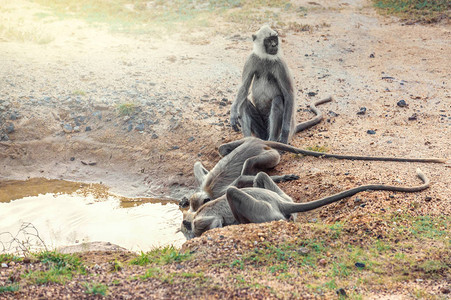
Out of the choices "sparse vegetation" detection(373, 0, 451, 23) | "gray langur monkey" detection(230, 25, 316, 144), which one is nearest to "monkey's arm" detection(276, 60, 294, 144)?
"gray langur monkey" detection(230, 25, 316, 144)

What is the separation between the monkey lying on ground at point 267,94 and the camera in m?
7.99

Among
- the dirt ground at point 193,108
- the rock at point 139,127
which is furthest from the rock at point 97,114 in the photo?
the rock at point 139,127

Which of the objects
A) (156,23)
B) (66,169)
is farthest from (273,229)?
(156,23)

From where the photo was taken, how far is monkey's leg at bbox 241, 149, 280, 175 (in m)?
7.02

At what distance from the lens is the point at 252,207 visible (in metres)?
5.70

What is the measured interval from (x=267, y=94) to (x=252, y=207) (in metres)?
2.98

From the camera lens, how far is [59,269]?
4.80 meters

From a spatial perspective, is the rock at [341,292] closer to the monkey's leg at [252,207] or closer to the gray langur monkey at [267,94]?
the monkey's leg at [252,207]

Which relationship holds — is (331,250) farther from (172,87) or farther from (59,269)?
(172,87)

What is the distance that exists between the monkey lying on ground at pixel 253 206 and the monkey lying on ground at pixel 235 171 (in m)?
0.33

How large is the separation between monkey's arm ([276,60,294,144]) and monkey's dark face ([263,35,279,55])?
10.4 inches

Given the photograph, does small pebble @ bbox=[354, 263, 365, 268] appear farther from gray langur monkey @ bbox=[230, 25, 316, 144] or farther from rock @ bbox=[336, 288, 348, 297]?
gray langur monkey @ bbox=[230, 25, 316, 144]

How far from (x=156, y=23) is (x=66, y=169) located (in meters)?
7.10

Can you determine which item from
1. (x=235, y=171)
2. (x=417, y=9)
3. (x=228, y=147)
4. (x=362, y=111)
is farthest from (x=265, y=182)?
(x=417, y=9)
